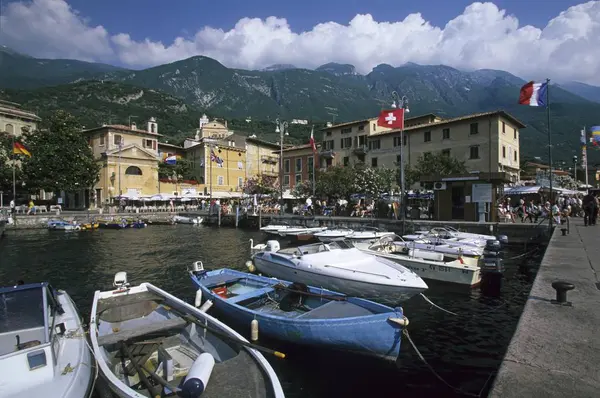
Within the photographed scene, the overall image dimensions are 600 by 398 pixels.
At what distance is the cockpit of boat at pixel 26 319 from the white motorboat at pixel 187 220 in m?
39.0

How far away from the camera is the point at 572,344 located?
16.7 ft

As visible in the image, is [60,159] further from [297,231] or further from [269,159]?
[297,231]

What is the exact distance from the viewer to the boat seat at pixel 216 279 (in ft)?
38.4

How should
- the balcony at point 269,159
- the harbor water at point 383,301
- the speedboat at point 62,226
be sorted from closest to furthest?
the harbor water at point 383,301, the speedboat at point 62,226, the balcony at point 269,159

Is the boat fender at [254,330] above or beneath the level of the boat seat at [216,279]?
beneath

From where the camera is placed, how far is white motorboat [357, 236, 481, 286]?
13555 millimetres

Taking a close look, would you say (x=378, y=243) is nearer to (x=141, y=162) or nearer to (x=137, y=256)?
(x=137, y=256)

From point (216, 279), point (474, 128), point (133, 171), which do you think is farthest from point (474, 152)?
point (133, 171)

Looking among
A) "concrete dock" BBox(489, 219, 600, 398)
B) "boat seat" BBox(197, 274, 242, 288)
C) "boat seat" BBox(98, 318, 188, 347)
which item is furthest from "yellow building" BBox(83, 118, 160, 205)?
"concrete dock" BBox(489, 219, 600, 398)

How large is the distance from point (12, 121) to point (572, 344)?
7476cm

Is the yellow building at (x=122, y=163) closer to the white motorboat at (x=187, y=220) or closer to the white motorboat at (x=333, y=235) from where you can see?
the white motorboat at (x=187, y=220)

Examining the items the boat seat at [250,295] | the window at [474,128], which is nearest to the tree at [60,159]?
the boat seat at [250,295]

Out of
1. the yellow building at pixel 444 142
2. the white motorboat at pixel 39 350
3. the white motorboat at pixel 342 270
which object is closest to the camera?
the white motorboat at pixel 39 350

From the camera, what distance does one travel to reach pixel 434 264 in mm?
14281
